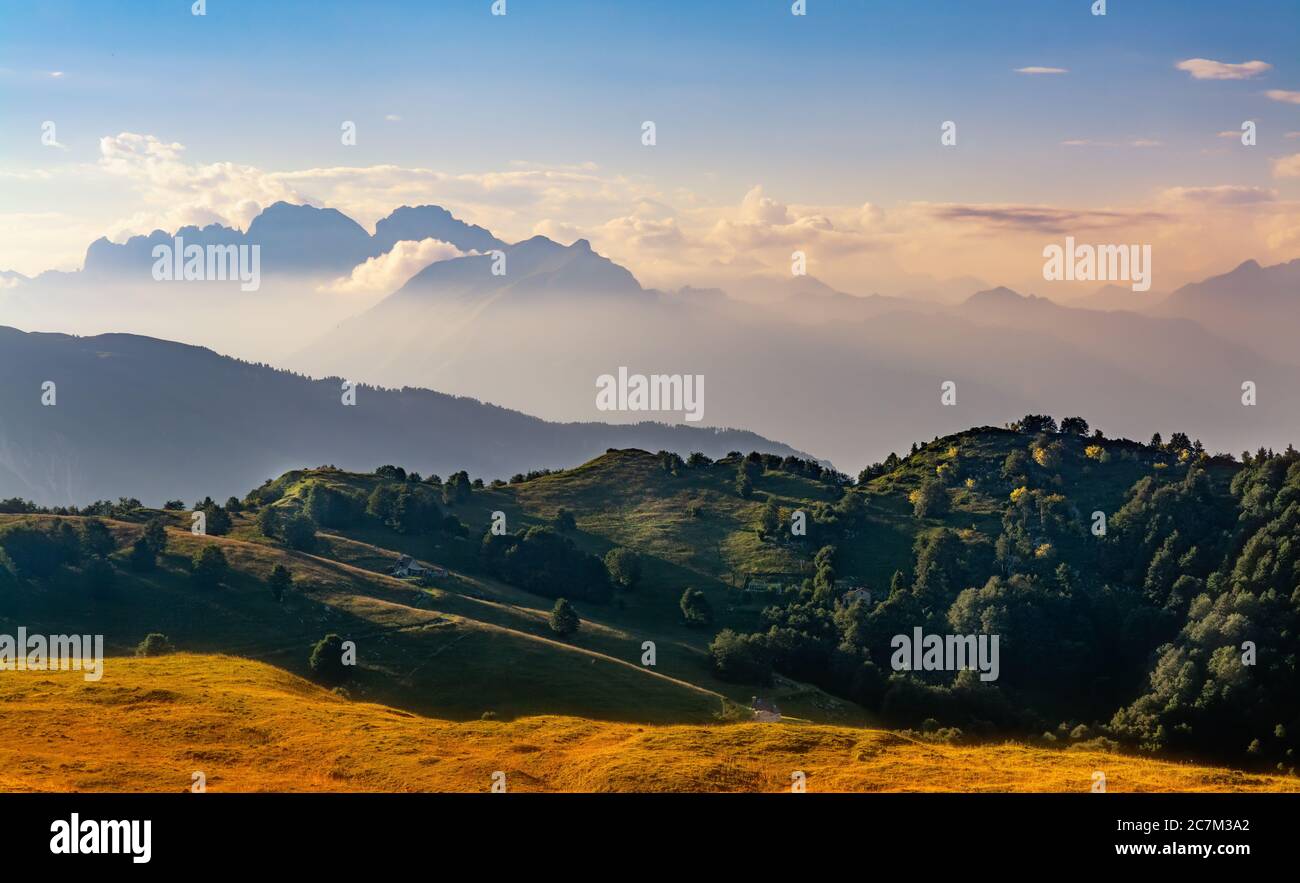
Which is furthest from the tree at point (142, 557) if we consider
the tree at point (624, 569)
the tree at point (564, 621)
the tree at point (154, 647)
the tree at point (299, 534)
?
the tree at point (624, 569)

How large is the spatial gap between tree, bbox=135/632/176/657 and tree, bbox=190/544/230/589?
60.1 feet

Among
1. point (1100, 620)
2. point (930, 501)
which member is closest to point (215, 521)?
point (930, 501)

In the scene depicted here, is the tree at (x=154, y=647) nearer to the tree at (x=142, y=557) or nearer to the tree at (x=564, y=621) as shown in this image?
the tree at (x=142, y=557)

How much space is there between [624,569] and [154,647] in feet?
247

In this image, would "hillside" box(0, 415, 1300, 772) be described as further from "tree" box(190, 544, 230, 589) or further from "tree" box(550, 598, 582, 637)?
"tree" box(550, 598, 582, 637)

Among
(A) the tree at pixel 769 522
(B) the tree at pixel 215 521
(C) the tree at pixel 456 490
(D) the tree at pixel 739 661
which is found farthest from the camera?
(C) the tree at pixel 456 490

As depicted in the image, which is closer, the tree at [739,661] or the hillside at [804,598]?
the hillside at [804,598]

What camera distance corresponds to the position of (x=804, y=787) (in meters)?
63.4

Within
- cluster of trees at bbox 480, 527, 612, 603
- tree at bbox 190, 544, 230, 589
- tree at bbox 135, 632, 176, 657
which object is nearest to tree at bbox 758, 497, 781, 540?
cluster of trees at bbox 480, 527, 612, 603

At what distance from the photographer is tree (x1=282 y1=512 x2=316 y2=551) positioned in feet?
482

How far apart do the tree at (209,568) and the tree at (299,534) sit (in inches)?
802

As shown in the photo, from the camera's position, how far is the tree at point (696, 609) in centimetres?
15075

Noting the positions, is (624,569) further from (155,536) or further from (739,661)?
(155,536)

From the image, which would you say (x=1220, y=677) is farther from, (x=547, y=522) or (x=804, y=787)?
(x=547, y=522)
